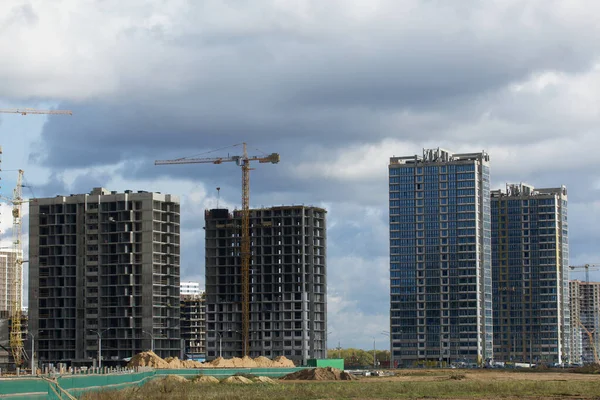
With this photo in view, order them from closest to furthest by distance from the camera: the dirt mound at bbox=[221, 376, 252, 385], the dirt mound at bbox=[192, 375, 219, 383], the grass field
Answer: the grass field
the dirt mound at bbox=[192, 375, 219, 383]
the dirt mound at bbox=[221, 376, 252, 385]

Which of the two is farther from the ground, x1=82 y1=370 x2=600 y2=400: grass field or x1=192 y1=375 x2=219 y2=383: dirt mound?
Answer: x1=82 y1=370 x2=600 y2=400: grass field

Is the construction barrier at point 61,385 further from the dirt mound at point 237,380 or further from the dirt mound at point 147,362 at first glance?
the dirt mound at point 147,362

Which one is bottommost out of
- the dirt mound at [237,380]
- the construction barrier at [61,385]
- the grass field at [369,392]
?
the dirt mound at [237,380]

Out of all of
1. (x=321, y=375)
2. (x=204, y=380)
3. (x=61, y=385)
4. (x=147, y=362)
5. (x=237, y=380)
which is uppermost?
(x=61, y=385)

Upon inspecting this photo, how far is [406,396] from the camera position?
110m

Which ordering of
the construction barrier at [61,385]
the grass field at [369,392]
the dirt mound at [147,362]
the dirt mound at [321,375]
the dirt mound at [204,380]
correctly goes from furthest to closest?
the dirt mound at [147,362] → the dirt mound at [321,375] → the dirt mound at [204,380] → the grass field at [369,392] → the construction barrier at [61,385]

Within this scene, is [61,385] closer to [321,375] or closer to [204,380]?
[204,380]

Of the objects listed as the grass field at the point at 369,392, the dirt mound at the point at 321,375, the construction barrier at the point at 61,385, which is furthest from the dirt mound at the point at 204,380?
the construction barrier at the point at 61,385

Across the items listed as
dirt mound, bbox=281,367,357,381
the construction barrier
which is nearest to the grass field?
the construction barrier

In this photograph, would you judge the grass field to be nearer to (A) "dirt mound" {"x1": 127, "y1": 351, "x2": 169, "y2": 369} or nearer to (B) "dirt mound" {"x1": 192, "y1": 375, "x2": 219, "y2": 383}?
(B) "dirt mound" {"x1": 192, "y1": 375, "x2": 219, "y2": 383}

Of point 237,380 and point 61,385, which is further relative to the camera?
point 237,380

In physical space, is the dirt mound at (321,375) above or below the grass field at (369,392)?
below

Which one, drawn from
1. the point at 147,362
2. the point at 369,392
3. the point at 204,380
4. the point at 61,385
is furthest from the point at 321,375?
the point at 61,385

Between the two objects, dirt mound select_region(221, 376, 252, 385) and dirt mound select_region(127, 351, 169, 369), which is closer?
dirt mound select_region(221, 376, 252, 385)
